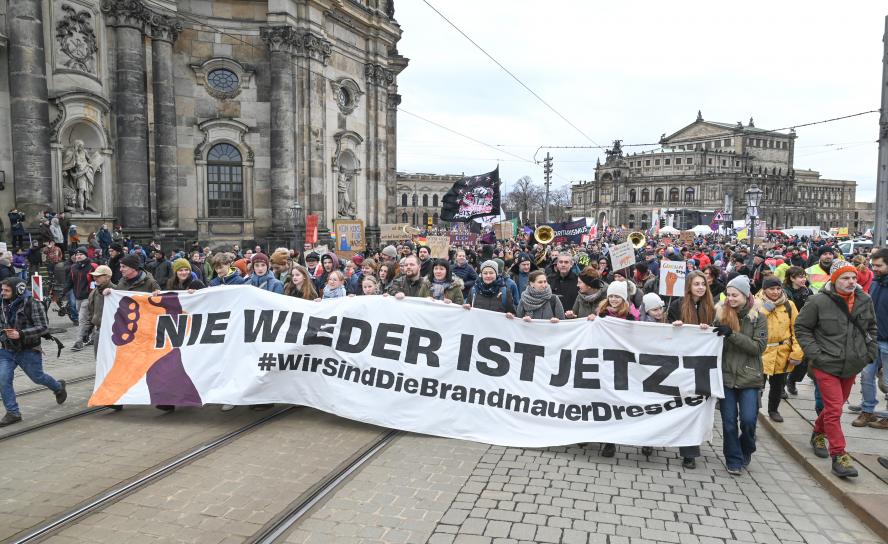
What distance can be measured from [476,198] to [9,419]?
1417cm

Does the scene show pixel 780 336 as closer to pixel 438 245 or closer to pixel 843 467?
pixel 843 467

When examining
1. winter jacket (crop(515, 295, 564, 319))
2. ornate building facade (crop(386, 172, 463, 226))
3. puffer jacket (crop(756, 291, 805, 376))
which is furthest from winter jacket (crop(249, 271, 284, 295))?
ornate building facade (crop(386, 172, 463, 226))

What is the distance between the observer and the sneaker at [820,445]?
6.39m

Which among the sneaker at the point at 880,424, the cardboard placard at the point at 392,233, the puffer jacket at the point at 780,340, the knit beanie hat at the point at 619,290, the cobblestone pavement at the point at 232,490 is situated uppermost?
the cardboard placard at the point at 392,233

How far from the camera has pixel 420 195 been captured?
134m

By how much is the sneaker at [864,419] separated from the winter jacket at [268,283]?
7624mm

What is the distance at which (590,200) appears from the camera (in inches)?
6068

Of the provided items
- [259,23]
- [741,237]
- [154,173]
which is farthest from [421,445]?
[741,237]

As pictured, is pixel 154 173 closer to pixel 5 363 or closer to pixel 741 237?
pixel 5 363

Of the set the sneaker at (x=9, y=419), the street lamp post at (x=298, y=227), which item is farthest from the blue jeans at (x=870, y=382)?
the street lamp post at (x=298, y=227)

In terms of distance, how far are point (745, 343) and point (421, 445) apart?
352cm

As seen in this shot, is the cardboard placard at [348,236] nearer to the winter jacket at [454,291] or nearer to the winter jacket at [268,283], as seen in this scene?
the winter jacket at [268,283]

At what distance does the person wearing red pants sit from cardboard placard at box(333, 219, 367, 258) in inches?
681

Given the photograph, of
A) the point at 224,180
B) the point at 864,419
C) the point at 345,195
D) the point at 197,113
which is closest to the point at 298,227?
the point at 224,180
